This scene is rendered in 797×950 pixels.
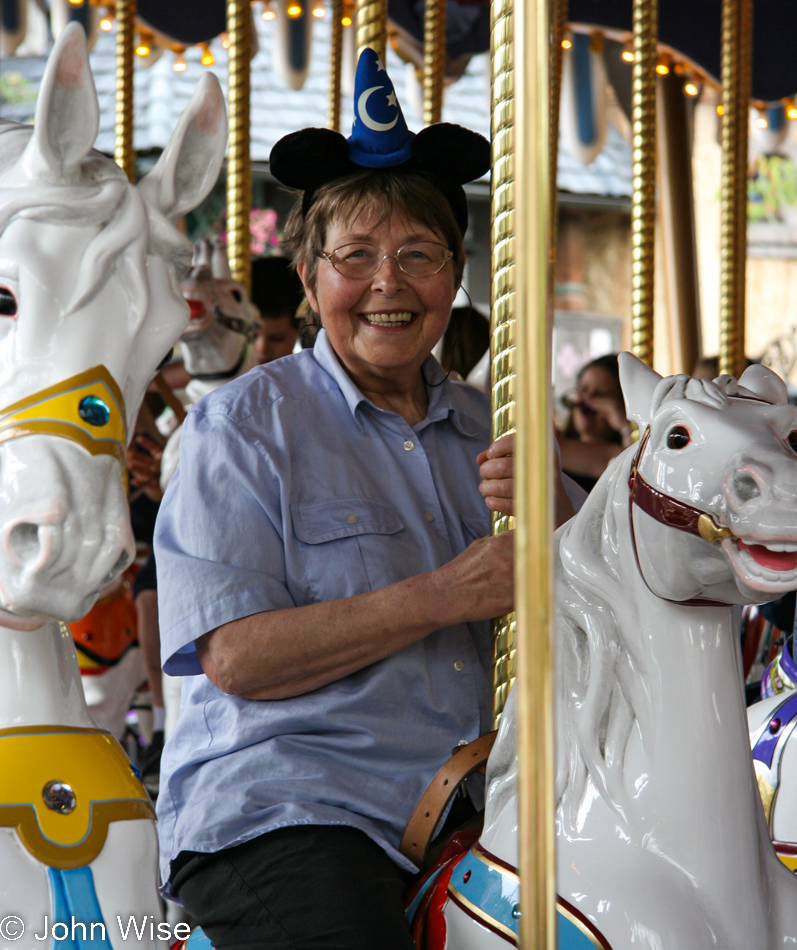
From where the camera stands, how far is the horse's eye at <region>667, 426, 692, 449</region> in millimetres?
1348

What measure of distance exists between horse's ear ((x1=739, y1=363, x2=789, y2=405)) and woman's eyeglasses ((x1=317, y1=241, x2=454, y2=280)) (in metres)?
0.52

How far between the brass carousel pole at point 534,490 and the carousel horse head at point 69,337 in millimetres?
379

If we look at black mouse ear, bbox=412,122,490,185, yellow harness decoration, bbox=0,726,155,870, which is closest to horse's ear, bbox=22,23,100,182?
yellow harness decoration, bbox=0,726,155,870

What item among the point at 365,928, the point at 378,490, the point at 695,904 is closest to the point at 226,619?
the point at 378,490

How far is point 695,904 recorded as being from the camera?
4.27 feet

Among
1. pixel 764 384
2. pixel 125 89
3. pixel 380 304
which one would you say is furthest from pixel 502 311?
pixel 125 89

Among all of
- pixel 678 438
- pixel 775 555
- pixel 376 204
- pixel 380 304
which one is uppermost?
pixel 376 204

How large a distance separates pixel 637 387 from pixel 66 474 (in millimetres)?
726

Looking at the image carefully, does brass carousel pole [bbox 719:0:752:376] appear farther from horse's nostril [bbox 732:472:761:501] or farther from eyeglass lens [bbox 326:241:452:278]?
horse's nostril [bbox 732:472:761:501]

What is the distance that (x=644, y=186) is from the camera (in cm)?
271

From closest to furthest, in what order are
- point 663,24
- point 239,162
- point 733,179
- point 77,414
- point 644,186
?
1. point 77,414
2. point 644,186
3. point 239,162
4. point 733,179
5. point 663,24

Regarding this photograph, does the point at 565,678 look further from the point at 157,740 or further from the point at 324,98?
the point at 324,98

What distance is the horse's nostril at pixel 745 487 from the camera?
1.28 m

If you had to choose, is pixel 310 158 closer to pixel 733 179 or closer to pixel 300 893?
pixel 300 893
